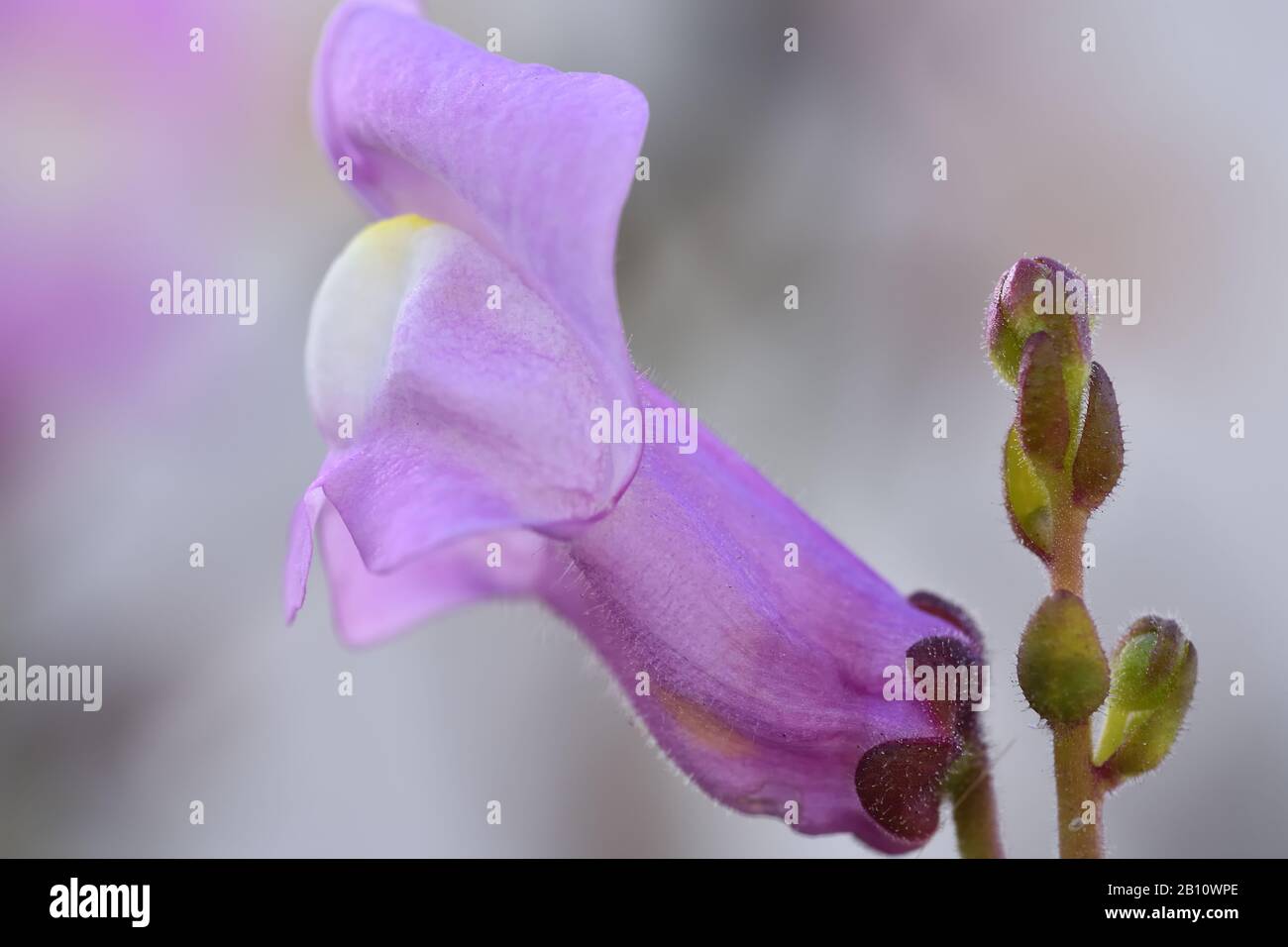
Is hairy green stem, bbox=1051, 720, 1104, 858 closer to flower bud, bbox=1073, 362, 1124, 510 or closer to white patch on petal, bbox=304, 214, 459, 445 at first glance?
flower bud, bbox=1073, 362, 1124, 510

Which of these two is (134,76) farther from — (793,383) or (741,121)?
(793,383)

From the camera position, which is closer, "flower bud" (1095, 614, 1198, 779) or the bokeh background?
"flower bud" (1095, 614, 1198, 779)

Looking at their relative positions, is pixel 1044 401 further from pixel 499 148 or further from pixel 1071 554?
pixel 499 148

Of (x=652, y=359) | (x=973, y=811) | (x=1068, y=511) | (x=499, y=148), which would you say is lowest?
(x=973, y=811)

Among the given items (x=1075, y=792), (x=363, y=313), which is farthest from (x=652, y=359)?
(x=1075, y=792)

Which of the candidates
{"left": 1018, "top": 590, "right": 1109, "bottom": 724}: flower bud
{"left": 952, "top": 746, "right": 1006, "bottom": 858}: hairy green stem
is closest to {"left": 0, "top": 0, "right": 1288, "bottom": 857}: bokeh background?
{"left": 952, "top": 746, "right": 1006, "bottom": 858}: hairy green stem
